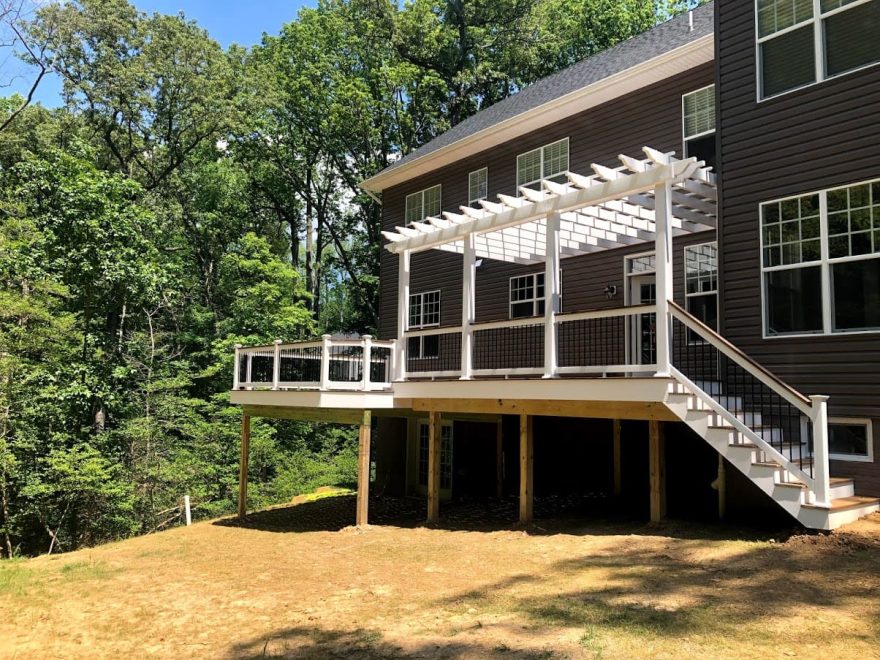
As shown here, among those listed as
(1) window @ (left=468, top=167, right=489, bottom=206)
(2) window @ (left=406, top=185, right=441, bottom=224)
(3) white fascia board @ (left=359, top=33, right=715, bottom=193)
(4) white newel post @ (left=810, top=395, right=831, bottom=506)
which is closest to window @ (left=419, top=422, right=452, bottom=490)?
(2) window @ (left=406, top=185, right=441, bottom=224)

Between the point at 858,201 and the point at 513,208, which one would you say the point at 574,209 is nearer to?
the point at 513,208

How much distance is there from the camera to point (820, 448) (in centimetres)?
664

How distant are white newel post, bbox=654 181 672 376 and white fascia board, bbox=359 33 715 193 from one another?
157 inches

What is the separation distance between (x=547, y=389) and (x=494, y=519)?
3.33 m

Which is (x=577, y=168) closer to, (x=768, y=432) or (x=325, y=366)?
(x=325, y=366)

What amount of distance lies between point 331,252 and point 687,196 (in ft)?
94.7

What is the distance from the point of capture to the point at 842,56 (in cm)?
816

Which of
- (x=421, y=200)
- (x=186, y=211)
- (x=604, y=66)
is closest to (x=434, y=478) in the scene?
(x=421, y=200)

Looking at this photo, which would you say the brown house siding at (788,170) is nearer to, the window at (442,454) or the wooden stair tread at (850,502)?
the wooden stair tread at (850,502)

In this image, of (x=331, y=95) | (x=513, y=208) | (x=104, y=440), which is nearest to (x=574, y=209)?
(x=513, y=208)

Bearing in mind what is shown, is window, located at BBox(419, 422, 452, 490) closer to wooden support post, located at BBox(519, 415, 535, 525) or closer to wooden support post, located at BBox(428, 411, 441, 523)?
wooden support post, located at BBox(428, 411, 441, 523)

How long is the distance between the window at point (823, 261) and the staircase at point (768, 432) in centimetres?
97

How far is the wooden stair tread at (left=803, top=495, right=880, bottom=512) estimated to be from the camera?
6.80 meters

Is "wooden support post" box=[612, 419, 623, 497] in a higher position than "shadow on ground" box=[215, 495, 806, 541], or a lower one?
higher
